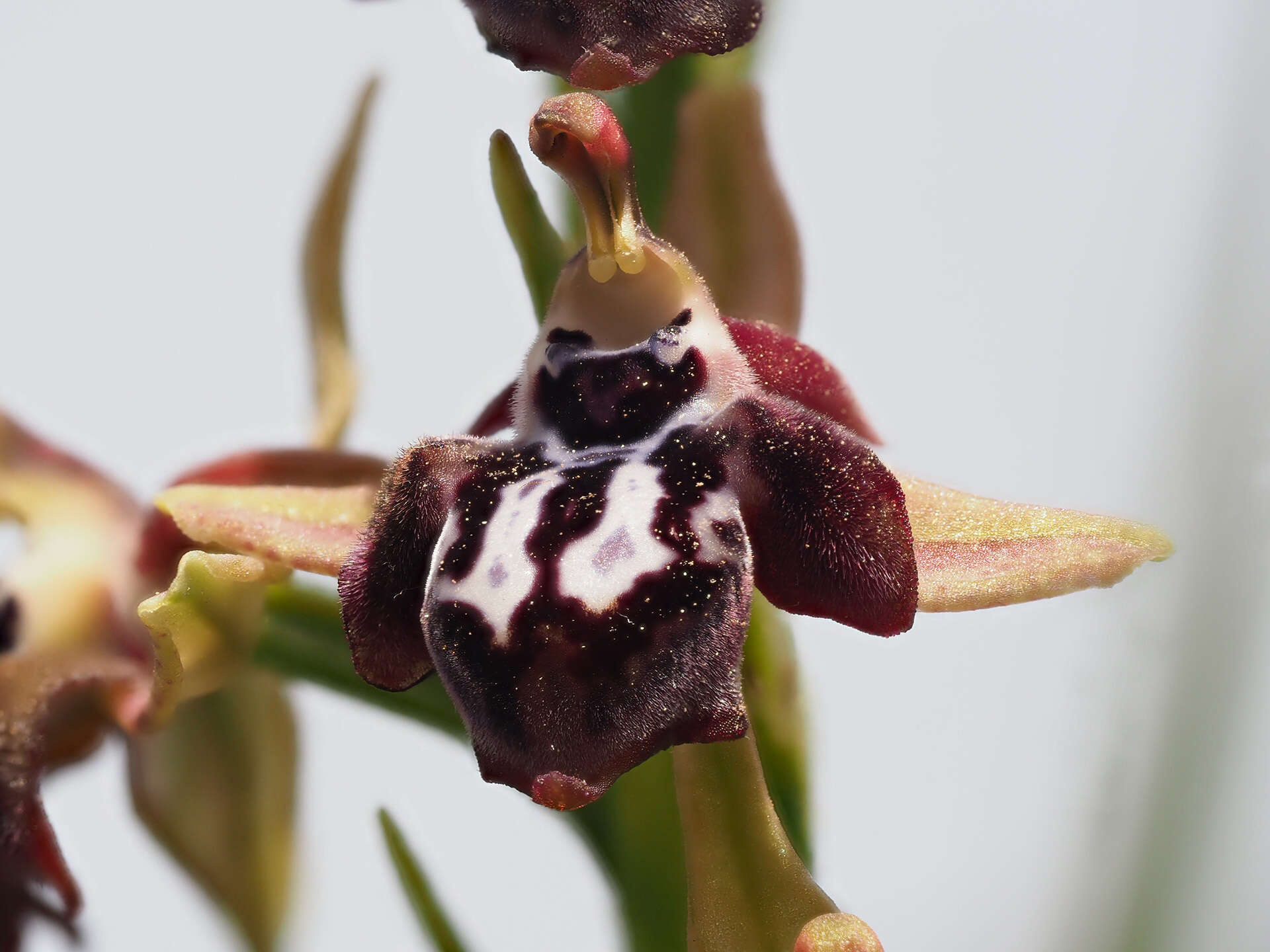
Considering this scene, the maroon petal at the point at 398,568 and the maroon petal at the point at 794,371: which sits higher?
the maroon petal at the point at 794,371

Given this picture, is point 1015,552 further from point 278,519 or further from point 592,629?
point 278,519

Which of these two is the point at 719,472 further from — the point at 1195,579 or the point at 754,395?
the point at 1195,579

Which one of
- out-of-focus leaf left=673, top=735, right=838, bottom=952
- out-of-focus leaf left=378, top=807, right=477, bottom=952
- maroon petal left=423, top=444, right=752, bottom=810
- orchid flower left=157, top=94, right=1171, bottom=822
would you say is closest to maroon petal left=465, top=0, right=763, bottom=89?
orchid flower left=157, top=94, right=1171, bottom=822

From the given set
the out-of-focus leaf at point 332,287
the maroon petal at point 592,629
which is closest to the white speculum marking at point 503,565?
the maroon petal at point 592,629

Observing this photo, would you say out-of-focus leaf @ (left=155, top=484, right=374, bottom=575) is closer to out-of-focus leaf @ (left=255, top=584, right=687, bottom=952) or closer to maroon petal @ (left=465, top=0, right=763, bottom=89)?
out-of-focus leaf @ (left=255, top=584, right=687, bottom=952)

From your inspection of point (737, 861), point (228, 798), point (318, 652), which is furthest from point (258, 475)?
point (737, 861)

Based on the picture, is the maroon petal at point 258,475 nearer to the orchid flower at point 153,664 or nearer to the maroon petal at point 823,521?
the orchid flower at point 153,664

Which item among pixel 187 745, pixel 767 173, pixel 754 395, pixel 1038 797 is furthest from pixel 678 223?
pixel 1038 797
